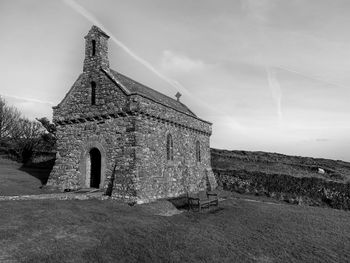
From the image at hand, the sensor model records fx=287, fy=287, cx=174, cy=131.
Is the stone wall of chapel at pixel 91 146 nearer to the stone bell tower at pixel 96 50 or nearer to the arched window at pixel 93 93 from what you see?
the arched window at pixel 93 93

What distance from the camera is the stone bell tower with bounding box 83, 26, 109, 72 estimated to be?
18125mm

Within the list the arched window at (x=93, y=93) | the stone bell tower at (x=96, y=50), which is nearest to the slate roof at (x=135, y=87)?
the stone bell tower at (x=96, y=50)

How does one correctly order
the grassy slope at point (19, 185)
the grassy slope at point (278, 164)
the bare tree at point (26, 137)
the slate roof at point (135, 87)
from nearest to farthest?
1. the grassy slope at point (19, 185)
2. the slate roof at point (135, 87)
3. the grassy slope at point (278, 164)
4. the bare tree at point (26, 137)

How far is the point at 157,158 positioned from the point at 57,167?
6565 mm

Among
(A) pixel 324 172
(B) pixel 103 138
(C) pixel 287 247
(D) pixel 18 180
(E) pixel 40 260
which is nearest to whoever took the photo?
(E) pixel 40 260

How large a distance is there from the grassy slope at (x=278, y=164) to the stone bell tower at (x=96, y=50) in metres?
16.7

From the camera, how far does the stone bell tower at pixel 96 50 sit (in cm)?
1812

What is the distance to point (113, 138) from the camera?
1667cm

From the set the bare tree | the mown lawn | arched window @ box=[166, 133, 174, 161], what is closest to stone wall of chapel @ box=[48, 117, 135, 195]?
the mown lawn

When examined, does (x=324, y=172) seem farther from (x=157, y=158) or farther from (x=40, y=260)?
(x=40, y=260)

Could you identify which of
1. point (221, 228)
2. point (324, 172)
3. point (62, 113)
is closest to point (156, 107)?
point (62, 113)

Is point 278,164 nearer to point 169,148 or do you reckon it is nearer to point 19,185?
point 169,148

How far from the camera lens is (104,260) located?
25.7 ft

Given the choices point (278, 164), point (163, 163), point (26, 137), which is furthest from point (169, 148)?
point (26, 137)
